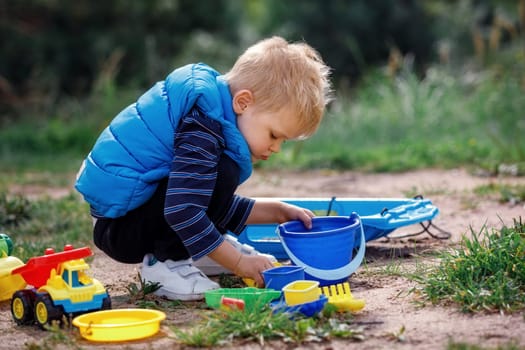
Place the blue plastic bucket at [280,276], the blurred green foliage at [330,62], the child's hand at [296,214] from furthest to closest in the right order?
the blurred green foliage at [330,62]
the child's hand at [296,214]
the blue plastic bucket at [280,276]

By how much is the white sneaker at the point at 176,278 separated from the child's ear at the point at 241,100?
64cm

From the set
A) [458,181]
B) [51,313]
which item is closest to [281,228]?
[51,313]

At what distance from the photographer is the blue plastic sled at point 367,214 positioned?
3.54 meters

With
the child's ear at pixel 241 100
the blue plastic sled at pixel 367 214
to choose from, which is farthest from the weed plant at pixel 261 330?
the blue plastic sled at pixel 367 214

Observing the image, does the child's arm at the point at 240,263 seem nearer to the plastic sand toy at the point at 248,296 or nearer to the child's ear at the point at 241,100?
the plastic sand toy at the point at 248,296

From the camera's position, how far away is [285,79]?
299 cm

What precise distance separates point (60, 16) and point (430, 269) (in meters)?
8.94

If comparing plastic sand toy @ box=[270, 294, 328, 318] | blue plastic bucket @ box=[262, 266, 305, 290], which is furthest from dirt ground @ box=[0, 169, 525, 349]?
blue plastic bucket @ box=[262, 266, 305, 290]

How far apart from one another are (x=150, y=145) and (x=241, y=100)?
38 centimetres

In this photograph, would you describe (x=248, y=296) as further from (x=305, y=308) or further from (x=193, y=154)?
(x=193, y=154)

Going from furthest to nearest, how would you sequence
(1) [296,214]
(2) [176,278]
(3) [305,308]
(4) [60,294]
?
(1) [296,214], (2) [176,278], (4) [60,294], (3) [305,308]

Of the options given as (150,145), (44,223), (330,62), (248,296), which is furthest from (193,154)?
(330,62)

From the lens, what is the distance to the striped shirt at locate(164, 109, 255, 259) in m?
2.88

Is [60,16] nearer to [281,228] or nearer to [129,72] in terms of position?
[129,72]
